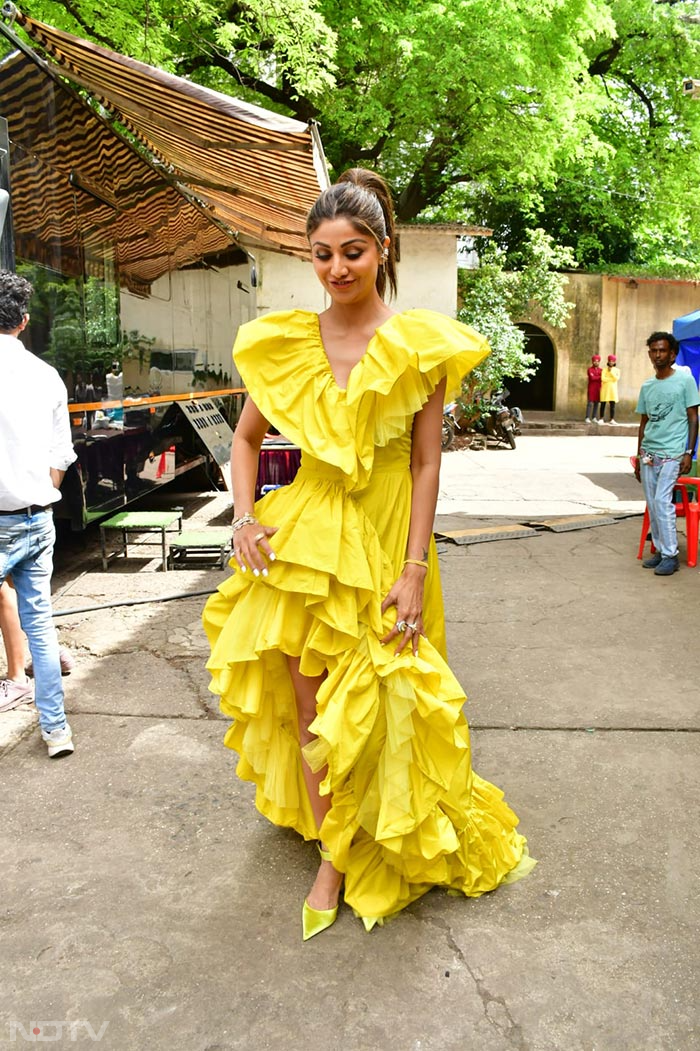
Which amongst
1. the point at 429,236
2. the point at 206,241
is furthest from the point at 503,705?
the point at 429,236

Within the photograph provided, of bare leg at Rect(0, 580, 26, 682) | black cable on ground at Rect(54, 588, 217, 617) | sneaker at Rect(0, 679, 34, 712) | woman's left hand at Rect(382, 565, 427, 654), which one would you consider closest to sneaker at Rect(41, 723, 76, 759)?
sneaker at Rect(0, 679, 34, 712)

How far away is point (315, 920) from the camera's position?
2.26m

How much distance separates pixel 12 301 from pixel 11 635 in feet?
4.79

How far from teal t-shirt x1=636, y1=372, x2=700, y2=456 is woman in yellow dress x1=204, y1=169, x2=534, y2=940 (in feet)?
14.6

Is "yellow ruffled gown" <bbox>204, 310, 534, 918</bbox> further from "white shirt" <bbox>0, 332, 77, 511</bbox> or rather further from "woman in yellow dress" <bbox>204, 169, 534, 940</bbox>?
"white shirt" <bbox>0, 332, 77, 511</bbox>

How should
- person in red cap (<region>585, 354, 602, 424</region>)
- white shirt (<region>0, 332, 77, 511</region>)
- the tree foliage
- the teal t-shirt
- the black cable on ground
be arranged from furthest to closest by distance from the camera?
person in red cap (<region>585, 354, 602, 424</region>) < the tree foliage < the teal t-shirt < the black cable on ground < white shirt (<region>0, 332, 77, 511</region>)

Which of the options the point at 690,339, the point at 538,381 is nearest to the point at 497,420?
the point at 690,339

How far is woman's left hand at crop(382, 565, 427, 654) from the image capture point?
2.21 m

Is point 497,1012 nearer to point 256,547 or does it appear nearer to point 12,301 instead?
point 256,547

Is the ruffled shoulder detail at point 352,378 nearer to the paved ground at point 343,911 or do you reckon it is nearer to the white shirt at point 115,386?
the paved ground at point 343,911

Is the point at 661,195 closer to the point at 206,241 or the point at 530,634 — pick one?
the point at 206,241

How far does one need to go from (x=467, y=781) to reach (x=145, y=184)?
241 inches

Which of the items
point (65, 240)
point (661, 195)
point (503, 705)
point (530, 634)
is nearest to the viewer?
point (503, 705)

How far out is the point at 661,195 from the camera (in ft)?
74.2
